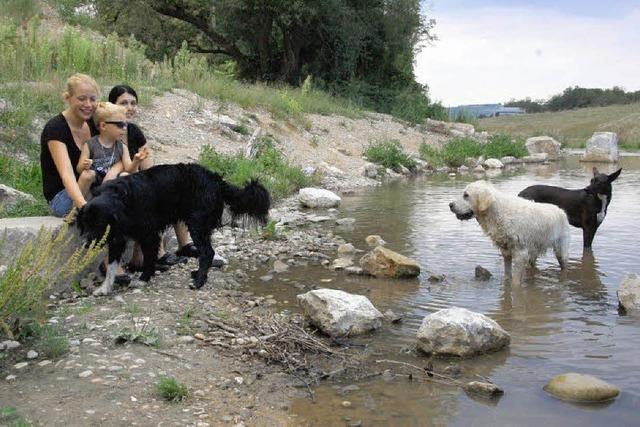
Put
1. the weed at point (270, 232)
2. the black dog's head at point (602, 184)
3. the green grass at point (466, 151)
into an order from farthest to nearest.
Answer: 1. the green grass at point (466, 151)
2. the weed at point (270, 232)
3. the black dog's head at point (602, 184)

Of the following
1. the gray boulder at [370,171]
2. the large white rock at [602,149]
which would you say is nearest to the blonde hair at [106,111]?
the gray boulder at [370,171]

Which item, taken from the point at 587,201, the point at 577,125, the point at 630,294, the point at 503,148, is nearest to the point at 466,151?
the point at 503,148

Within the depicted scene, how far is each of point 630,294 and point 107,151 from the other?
18.9 feet

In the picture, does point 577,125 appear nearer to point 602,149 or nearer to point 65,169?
point 602,149

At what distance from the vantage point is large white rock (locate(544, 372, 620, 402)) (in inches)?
181

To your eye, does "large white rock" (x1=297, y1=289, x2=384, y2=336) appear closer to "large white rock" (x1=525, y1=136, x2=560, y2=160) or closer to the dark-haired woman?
the dark-haired woman

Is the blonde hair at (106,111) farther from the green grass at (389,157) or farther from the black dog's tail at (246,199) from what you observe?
the green grass at (389,157)

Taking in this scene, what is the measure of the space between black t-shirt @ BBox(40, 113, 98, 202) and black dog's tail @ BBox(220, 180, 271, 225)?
1.60m

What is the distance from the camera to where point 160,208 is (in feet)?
22.5

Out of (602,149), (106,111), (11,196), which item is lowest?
(11,196)

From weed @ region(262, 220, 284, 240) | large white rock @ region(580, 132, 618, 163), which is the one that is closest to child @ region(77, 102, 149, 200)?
weed @ region(262, 220, 284, 240)

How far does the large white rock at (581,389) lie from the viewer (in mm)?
4590

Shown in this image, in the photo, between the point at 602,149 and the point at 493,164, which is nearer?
the point at 493,164

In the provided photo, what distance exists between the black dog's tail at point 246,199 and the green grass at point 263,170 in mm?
4361
